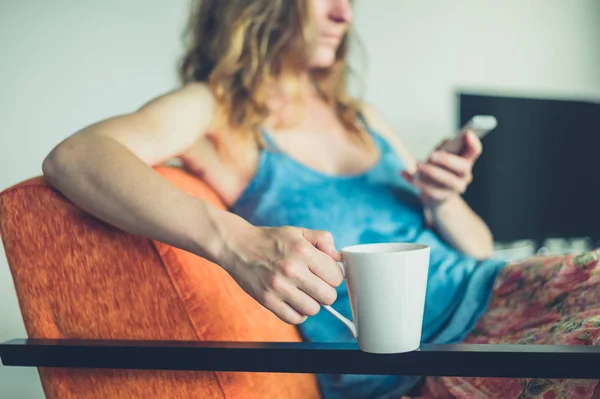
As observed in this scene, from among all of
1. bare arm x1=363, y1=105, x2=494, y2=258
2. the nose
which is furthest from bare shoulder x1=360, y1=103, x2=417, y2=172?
the nose

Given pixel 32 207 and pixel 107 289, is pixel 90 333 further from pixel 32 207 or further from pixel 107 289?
pixel 32 207

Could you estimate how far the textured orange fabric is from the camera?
2.34ft

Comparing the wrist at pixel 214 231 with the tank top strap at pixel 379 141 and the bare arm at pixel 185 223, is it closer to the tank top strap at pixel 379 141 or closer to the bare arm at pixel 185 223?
the bare arm at pixel 185 223

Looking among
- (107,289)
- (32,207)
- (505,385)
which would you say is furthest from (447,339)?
(32,207)

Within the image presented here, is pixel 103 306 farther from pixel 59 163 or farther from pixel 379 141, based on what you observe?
pixel 379 141

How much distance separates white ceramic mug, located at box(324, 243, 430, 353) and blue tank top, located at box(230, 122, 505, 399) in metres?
0.32

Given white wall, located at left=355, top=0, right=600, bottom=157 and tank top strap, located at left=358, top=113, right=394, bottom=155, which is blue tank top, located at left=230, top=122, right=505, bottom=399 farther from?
white wall, located at left=355, top=0, right=600, bottom=157

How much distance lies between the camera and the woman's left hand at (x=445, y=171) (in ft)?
3.30

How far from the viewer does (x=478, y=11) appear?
2203mm

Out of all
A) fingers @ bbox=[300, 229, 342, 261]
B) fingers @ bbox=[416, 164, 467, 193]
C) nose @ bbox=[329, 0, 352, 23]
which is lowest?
fingers @ bbox=[416, 164, 467, 193]

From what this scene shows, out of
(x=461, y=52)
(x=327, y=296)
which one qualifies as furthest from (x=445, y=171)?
(x=461, y=52)

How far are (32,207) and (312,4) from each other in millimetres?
665

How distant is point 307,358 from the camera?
59 cm

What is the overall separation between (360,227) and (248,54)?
414mm
